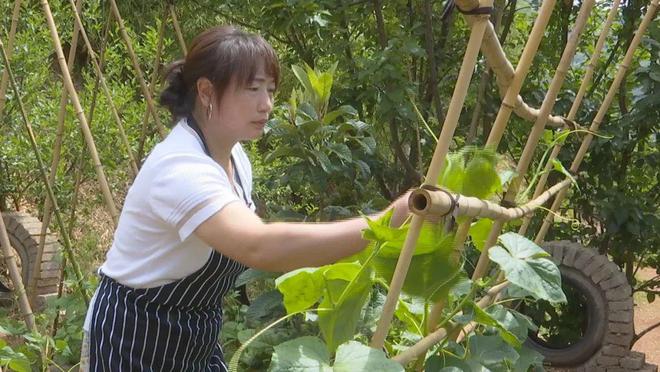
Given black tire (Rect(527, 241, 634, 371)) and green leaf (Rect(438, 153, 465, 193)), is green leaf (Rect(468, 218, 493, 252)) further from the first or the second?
black tire (Rect(527, 241, 634, 371))

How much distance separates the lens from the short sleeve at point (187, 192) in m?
1.34

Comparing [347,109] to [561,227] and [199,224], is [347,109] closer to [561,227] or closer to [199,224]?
[199,224]

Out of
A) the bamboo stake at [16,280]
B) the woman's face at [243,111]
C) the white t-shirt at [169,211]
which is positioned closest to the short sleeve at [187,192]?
the white t-shirt at [169,211]

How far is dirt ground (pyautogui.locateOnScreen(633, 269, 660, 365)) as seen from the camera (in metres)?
5.82

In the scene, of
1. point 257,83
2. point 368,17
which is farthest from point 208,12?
point 257,83

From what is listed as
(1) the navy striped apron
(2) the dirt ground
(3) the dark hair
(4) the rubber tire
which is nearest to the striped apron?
(1) the navy striped apron

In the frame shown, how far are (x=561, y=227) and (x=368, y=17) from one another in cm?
135

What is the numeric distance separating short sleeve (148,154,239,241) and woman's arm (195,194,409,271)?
7cm

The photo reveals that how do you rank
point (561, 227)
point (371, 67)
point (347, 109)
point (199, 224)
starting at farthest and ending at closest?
point (561, 227)
point (371, 67)
point (347, 109)
point (199, 224)

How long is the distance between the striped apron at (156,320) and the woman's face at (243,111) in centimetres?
22

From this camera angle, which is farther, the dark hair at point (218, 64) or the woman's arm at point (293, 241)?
the dark hair at point (218, 64)

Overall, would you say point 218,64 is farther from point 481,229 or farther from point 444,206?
point 444,206

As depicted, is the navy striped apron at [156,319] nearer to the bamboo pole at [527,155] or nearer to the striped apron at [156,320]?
the striped apron at [156,320]

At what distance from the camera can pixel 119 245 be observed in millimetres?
1641
